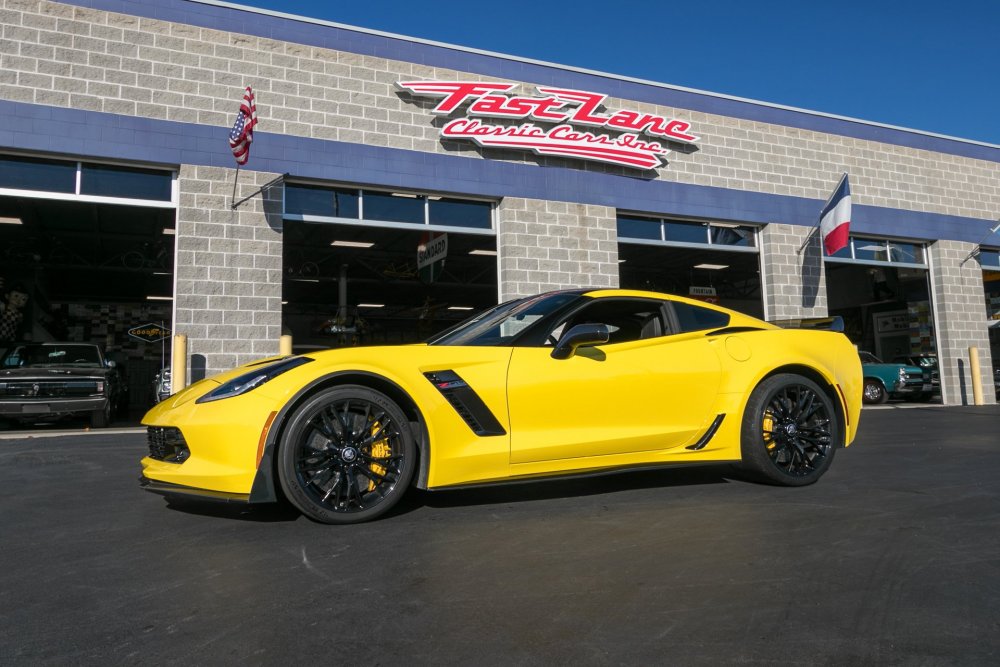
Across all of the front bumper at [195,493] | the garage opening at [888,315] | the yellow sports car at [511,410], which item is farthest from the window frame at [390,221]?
the garage opening at [888,315]

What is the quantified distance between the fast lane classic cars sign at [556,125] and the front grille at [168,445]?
8767 mm

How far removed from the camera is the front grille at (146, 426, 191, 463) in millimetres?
3377

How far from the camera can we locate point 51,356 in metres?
11.3

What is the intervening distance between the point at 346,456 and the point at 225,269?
24.1 feet

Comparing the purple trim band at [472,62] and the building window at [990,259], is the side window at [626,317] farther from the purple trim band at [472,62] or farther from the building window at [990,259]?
the building window at [990,259]

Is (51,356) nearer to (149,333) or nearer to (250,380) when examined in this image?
(250,380)

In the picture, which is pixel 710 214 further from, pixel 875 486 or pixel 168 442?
pixel 168 442

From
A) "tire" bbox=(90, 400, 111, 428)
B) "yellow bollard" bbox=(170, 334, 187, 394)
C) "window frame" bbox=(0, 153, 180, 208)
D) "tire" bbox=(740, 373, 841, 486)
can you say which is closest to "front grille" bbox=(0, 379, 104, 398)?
"tire" bbox=(90, 400, 111, 428)

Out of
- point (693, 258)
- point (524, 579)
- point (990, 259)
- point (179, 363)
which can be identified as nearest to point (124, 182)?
point (179, 363)

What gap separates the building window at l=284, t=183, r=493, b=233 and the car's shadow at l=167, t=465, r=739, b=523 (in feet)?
24.0

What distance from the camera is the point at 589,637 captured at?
2.00 metres

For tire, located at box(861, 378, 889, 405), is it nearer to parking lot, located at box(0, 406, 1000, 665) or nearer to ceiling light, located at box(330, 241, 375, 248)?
ceiling light, located at box(330, 241, 375, 248)

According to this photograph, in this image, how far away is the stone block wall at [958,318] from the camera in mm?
15648

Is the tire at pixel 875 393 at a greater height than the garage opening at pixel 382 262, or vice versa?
the garage opening at pixel 382 262
